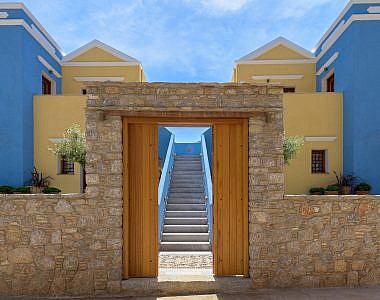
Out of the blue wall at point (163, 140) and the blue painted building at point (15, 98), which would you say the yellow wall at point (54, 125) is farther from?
the blue wall at point (163, 140)

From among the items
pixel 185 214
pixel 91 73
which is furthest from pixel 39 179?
pixel 185 214

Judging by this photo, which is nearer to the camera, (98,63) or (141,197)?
(141,197)

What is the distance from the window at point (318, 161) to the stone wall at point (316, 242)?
245 inches

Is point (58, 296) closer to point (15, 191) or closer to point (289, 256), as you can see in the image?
point (289, 256)

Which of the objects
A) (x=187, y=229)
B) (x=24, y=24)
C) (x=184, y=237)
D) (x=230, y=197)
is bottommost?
(x=184, y=237)

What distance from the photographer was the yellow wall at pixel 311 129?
10664 millimetres

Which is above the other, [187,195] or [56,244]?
[187,195]

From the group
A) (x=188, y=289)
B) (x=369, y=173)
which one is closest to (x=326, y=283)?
(x=188, y=289)

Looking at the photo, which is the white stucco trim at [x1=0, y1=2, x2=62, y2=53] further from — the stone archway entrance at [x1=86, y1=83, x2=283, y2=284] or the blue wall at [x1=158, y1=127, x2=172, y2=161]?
the stone archway entrance at [x1=86, y1=83, x2=283, y2=284]

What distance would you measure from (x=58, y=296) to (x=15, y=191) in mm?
6108

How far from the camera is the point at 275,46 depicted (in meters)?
13.4

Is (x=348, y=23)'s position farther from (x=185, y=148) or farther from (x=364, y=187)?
(x=185, y=148)

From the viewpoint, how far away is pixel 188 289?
15.7ft

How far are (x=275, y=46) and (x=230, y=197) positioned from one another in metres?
10.7
